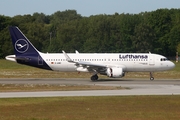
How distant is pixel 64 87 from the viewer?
4294 cm

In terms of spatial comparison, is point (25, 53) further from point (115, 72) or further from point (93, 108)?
point (93, 108)

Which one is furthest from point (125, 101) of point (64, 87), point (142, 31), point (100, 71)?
point (142, 31)

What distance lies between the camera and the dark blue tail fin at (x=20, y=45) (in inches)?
2152

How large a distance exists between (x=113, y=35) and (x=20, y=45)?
A: 3077 inches

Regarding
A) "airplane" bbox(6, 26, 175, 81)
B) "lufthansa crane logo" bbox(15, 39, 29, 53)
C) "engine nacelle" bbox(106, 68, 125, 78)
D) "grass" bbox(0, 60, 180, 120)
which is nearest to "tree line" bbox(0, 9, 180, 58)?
"lufthansa crane logo" bbox(15, 39, 29, 53)

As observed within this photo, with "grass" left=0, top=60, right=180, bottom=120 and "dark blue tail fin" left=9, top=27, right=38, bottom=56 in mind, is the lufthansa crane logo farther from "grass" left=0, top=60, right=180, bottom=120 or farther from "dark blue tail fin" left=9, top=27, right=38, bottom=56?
"grass" left=0, top=60, right=180, bottom=120

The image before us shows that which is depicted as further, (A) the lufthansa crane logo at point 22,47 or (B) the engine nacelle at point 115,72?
(A) the lufthansa crane logo at point 22,47

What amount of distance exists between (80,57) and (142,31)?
70.1 m

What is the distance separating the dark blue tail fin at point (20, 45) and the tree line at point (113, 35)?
64.8 metres

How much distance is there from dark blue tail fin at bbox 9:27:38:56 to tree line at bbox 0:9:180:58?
64850mm

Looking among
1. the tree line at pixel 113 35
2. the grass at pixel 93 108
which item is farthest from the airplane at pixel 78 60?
the tree line at pixel 113 35

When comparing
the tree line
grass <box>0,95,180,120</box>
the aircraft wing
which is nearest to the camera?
grass <box>0,95,180,120</box>

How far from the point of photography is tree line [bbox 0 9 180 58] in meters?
123

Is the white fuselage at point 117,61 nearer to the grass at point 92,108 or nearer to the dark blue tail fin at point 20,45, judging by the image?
the dark blue tail fin at point 20,45
